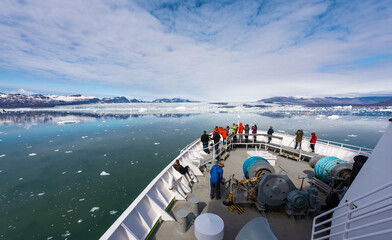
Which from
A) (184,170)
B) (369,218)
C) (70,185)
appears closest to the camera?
(369,218)

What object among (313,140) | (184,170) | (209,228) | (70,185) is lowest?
(70,185)

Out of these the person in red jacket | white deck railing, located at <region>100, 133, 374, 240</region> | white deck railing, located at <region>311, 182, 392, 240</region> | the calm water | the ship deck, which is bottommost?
the calm water

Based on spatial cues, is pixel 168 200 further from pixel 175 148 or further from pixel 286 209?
pixel 175 148

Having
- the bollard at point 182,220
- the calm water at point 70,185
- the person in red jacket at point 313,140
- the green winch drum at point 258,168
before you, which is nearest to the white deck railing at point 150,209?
the bollard at point 182,220

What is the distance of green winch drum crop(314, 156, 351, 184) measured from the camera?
18.0 ft

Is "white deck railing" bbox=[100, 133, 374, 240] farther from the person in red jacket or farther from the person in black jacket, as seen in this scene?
the person in red jacket

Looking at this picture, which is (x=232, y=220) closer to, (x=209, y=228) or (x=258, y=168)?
(x=209, y=228)

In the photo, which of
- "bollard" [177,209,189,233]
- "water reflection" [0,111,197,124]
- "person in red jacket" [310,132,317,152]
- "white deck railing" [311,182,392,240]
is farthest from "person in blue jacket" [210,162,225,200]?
"water reflection" [0,111,197,124]

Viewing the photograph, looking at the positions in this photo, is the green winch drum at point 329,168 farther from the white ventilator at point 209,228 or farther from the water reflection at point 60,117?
the water reflection at point 60,117

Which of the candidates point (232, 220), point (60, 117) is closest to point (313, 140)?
point (232, 220)

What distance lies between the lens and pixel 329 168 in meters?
5.98

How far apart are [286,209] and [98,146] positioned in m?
22.9

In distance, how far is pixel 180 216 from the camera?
14.3 ft

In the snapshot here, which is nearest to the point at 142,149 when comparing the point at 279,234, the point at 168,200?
the point at 168,200
